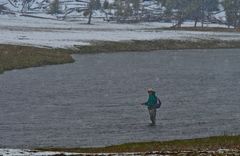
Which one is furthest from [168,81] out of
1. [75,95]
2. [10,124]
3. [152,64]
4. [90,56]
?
[90,56]

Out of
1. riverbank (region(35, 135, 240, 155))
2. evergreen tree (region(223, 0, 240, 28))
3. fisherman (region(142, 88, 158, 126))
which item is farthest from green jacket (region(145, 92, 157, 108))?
evergreen tree (region(223, 0, 240, 28))

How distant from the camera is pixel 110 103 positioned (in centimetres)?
4122

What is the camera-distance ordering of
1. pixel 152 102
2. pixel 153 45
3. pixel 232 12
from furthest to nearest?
pixel 232 12 → pixel 153 45 → pixel 152 102

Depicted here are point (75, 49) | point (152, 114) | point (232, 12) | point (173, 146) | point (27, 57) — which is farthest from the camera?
point (232, 12)

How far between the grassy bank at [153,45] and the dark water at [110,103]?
73.0 ft

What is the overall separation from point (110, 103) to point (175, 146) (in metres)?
15.3

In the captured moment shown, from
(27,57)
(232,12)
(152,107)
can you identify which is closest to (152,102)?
(152,107)

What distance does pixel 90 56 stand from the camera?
82938 millimetres

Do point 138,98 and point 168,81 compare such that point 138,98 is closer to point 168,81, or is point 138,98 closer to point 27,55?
point 168,81

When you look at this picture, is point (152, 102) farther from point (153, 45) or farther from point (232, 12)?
point (232, 12)

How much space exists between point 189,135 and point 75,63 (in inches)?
1627

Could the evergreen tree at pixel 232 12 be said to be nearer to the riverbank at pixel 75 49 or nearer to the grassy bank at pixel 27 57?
the riverbank at pixel 75 49

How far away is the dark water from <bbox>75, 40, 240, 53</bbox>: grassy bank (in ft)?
73.0

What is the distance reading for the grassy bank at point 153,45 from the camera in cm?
9145
